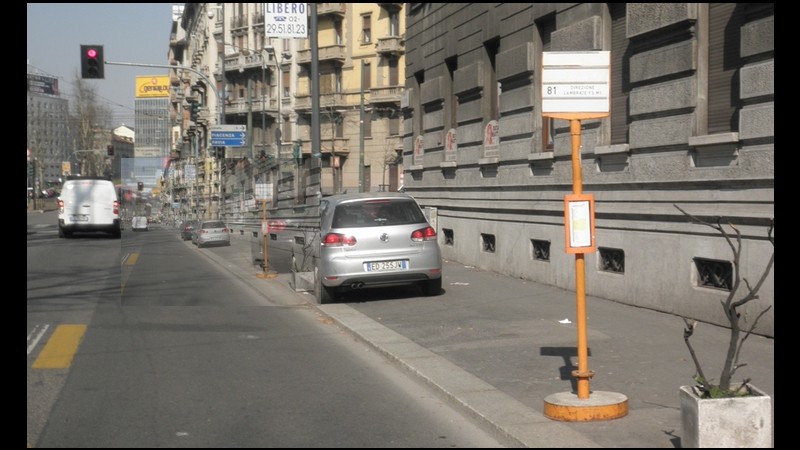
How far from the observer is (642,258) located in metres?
12.0

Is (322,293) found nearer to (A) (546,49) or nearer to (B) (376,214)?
(B) (376,214)

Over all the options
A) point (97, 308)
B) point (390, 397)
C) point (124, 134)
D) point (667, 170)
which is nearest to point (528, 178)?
point (667, 170)

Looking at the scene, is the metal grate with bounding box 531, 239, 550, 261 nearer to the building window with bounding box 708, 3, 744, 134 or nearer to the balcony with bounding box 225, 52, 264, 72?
the building window with bounding box 708, 3, 744, 134

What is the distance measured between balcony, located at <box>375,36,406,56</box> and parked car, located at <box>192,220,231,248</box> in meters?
31.0

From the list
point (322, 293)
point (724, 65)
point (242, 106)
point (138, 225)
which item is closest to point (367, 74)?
point (242, 106)

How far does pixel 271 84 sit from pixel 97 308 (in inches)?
2394

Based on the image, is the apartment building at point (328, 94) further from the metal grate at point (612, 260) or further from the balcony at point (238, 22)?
the metal grate at point (612, 260)

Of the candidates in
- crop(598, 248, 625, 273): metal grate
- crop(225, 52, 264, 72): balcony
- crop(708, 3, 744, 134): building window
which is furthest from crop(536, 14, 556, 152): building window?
crop(225, 52, 264, 72): balcony

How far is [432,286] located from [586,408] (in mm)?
7736

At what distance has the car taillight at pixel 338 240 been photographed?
44.2ft

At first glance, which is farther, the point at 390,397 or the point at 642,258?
the point at 642,258

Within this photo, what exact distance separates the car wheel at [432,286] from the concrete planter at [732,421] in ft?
28.9

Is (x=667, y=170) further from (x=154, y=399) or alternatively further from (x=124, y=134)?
(x=124, y=134)

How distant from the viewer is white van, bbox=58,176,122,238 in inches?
1345
